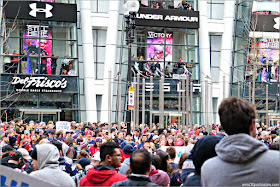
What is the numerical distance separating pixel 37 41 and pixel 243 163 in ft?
124

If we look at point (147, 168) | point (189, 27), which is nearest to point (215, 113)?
point (189, 27)

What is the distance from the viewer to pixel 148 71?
138 feet

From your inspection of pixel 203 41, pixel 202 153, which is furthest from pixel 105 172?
pixel 203 41

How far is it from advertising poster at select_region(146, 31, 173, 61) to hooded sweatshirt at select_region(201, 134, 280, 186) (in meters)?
39.0

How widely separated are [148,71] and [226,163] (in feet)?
126

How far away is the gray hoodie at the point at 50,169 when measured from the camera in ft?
19.8

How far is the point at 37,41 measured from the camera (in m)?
40.2

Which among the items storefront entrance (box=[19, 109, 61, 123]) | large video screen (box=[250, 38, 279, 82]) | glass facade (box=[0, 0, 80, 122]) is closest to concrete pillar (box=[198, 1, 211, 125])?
large video screen (box=[250, 38, 279, 82])

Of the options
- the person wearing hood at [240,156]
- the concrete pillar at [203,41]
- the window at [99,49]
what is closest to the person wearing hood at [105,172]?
the person wearing hood at [240,156]

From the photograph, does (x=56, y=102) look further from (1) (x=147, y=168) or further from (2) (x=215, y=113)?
(1) (x=147, y=168)

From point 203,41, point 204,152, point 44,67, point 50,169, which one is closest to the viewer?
point 204,152

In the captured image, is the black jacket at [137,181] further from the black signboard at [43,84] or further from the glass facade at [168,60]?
the glass facade at [168,60]

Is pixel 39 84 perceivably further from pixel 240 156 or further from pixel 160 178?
pixel 240 156

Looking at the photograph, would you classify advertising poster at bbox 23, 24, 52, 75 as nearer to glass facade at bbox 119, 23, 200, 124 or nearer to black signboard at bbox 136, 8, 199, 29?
glass facade at bbox 119, 23, 200, 124
